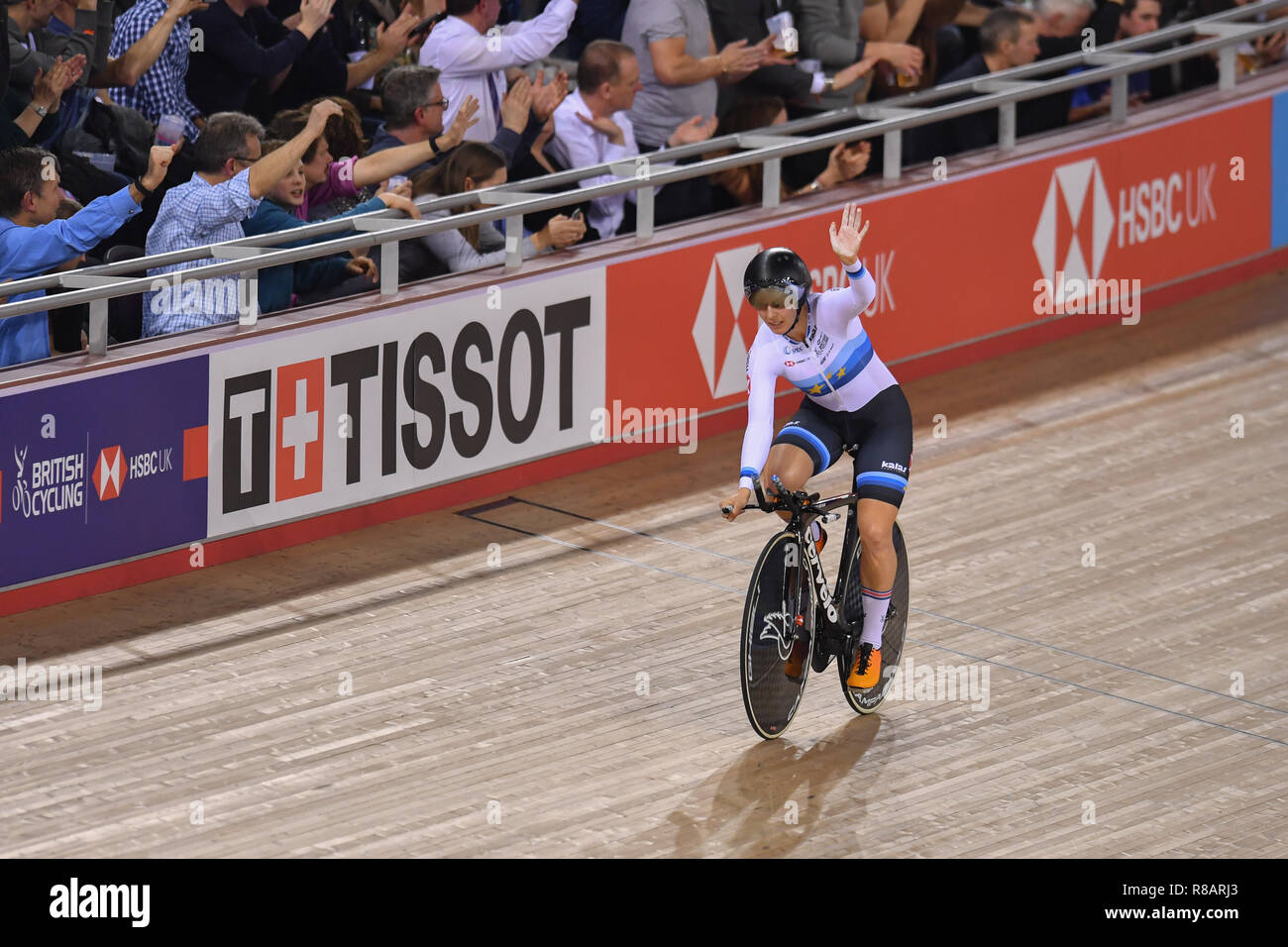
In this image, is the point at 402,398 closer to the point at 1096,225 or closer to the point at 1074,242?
the point at 1074,242

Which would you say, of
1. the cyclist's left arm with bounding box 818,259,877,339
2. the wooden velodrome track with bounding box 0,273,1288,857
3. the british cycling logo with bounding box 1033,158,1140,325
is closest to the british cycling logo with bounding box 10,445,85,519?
the wooden velodrome track with bounding box 0,273,1288,857

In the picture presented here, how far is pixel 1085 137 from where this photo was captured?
1140cm

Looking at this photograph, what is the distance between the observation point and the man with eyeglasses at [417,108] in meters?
9.19

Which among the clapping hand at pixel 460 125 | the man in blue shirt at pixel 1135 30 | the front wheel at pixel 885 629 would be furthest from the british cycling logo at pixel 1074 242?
the front wheel at pixel 885 629

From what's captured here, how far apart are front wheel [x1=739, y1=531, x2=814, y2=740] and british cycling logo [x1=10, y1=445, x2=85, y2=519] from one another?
278cm

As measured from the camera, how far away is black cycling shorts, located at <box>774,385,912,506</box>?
271 inches

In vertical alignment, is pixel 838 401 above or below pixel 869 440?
above

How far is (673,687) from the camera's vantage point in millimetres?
7445

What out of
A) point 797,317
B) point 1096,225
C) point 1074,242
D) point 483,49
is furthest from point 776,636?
point 1096,225

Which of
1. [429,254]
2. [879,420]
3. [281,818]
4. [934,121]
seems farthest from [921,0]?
[281,818]

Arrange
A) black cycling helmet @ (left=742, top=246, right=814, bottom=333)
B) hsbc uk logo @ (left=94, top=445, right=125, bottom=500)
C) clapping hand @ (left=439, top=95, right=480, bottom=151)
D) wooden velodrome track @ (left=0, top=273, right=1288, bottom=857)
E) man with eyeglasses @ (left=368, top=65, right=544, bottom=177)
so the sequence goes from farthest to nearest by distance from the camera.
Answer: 1. clapping hand @ (left=439, top=95, right=480, bottom=151)
2. man with eyeglasses @ (left=368, top=65, right=544, bottom=177)
3. hsbc uk logo @ (left=94, top=445, right=125, bottom=500)
4. black cycling helmet @ (left=742, top=246, right=814, bottom=333)
5. wooden velodrome track @ (left=0, top=273, right=1288, bottom=857)

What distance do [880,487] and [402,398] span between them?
2.69 m

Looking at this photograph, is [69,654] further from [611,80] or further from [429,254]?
[611,80]

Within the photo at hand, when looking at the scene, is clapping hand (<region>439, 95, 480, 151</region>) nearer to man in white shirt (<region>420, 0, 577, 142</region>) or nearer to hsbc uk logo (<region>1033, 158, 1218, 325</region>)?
man in white shirt (<region>420, 0, 577, 142</region>)
